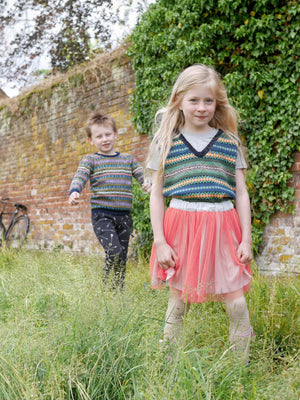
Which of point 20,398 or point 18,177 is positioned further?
point 18,177

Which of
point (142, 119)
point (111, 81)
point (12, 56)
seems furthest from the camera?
point (12, 56)

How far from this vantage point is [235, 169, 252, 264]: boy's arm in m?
2.20

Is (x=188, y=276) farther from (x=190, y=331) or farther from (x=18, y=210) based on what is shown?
(x=18, y=210)

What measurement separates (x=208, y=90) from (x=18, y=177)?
7667 millimetres

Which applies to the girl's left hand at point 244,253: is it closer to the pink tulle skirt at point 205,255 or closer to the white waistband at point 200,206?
the pink tulle skirt at point 205,255

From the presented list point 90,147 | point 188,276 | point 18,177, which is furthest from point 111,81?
point 188,276

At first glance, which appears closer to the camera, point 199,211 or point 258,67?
point 199,211

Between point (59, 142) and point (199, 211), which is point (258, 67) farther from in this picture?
point (59, 142)

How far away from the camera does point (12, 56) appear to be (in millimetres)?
11453

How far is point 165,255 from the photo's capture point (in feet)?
7.23

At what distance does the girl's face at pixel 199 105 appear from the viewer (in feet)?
7.36

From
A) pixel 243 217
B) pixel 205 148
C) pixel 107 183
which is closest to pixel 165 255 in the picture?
pixel 243 217

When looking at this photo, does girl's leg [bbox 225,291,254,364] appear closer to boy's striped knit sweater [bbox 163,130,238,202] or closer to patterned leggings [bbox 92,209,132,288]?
boy's striped knit sweater [bbox 163,130,238,202]

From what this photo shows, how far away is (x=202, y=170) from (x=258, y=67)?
2.51m
